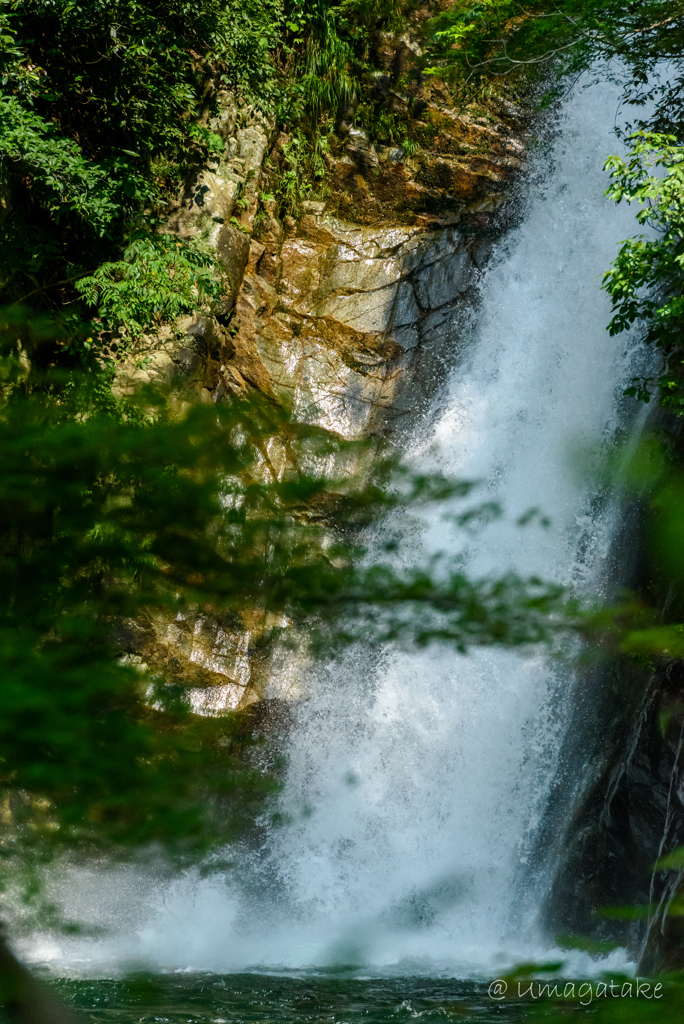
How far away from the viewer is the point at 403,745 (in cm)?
790

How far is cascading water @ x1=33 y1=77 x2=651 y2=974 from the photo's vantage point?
22.5 ft

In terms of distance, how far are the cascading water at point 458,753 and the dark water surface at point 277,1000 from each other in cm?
52

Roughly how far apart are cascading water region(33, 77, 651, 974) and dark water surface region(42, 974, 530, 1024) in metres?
0.52

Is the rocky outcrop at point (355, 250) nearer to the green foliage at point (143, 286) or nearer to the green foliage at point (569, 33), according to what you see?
the green foliage at point (143, 286)

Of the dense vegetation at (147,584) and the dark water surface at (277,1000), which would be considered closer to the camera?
the dense vegetation at (147,584)

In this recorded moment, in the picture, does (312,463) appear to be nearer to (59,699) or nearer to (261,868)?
(59,699)

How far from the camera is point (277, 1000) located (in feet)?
17.5

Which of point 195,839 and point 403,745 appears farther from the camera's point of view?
point 403,745

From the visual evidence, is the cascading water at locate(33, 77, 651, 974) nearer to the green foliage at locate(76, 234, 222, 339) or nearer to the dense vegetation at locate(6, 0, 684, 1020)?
the green foliage at locate(76, 234, 222, 339)

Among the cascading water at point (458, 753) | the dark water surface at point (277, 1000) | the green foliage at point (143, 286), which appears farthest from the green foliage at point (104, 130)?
the dark water surface at point (277, 1000)

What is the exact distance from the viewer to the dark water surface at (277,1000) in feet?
15.8

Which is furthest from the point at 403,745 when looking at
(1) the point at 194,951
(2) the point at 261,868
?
(1) the point at 194,951

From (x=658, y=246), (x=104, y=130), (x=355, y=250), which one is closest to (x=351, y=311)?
(x=355, y=250)

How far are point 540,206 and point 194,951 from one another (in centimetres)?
1014
